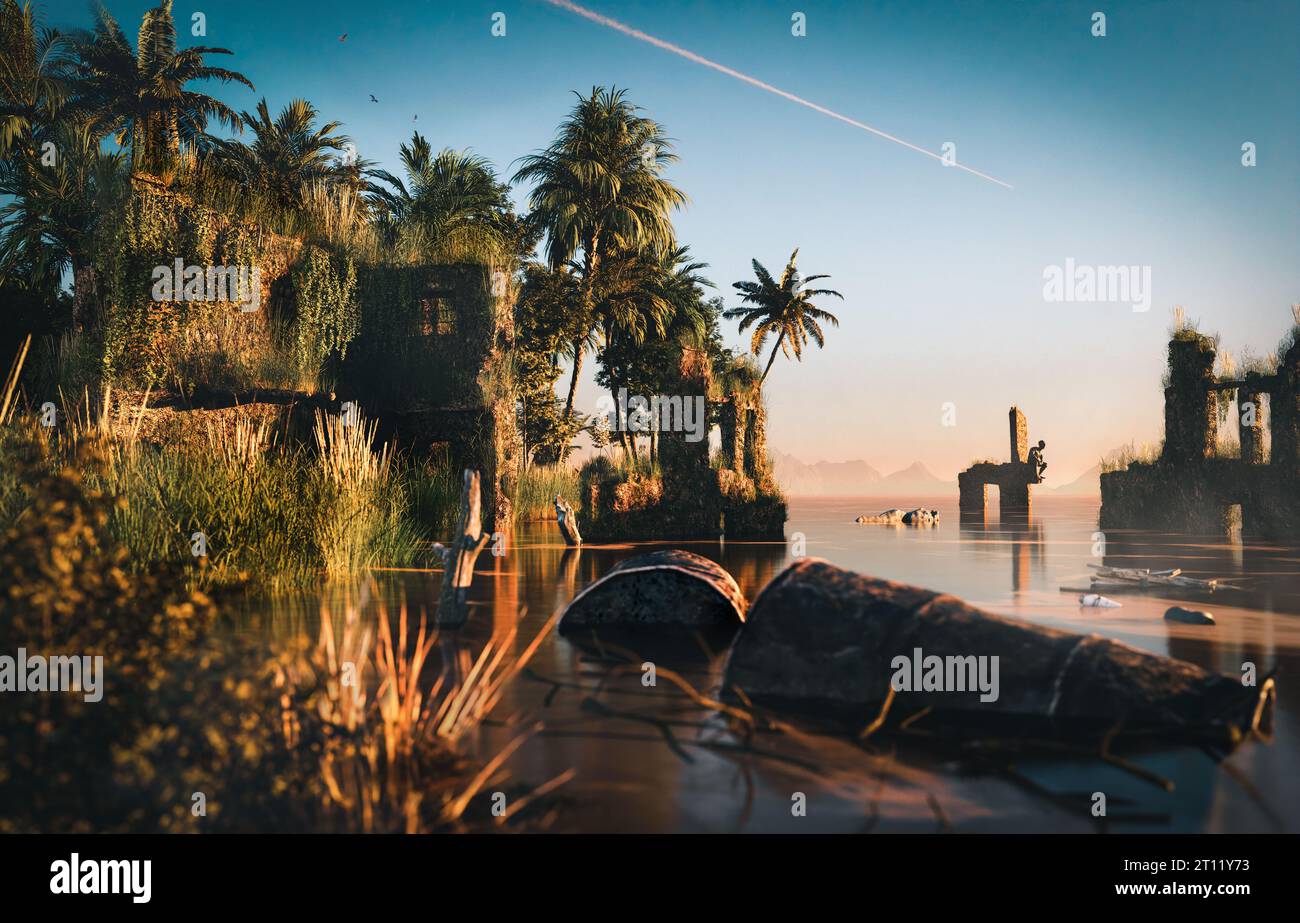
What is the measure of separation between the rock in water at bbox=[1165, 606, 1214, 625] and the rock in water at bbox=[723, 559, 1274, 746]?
3642mm

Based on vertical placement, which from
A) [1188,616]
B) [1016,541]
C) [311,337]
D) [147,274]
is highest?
[147,274]

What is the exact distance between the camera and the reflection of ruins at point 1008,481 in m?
29.4

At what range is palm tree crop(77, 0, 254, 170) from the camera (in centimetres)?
3562

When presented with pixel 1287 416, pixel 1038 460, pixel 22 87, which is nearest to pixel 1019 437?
pixel 1038 460

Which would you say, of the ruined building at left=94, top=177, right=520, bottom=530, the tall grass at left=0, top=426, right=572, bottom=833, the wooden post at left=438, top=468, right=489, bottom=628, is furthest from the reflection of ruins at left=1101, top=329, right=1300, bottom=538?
the tall grass at left=0, top=426, right=572, bottom=833

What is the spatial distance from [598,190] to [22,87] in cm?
2148

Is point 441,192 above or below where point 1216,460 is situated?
above

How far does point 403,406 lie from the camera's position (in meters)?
20.0

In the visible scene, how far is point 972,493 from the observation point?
3306 cm

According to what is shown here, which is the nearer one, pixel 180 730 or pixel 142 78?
pixel 180 730

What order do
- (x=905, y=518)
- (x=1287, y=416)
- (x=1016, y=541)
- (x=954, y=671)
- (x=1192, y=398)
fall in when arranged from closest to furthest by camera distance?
(x=954, y=671) < (x=1016, y=541) < (x=1287, y=416) < (x=1192, y=398) < (x=905, y=518)

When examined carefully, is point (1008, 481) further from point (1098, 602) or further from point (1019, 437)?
point (1098, 602)
